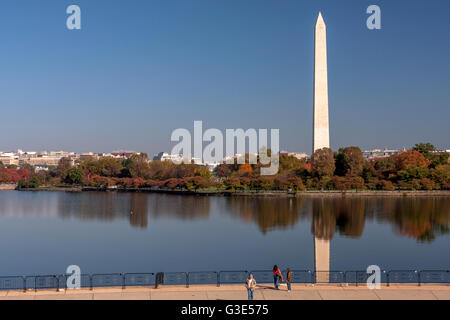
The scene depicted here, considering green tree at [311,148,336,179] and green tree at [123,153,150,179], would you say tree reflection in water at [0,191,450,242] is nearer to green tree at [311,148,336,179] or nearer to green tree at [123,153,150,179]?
green tree at [311,148,336,179]

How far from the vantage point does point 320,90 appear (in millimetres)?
52125

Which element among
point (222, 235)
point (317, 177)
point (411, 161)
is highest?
point (411, 161)

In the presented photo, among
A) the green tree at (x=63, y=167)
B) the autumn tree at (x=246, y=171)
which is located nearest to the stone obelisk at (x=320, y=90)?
the autumn tree at (x=246, y=171)

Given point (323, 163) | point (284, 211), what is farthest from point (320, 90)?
point (284, 211)

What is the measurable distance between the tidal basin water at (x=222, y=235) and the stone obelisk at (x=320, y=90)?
1074 centimetres

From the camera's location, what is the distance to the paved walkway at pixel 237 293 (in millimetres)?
11148

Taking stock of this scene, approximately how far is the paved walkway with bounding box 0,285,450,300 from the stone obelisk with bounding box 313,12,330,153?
4129 cm

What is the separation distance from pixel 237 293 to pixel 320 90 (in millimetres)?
42626

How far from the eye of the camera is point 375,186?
1993 inches

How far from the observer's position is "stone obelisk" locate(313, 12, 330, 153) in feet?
166

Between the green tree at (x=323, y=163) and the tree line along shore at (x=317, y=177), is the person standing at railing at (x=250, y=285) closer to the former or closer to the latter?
the tree line along shore at (x=317, y=177)

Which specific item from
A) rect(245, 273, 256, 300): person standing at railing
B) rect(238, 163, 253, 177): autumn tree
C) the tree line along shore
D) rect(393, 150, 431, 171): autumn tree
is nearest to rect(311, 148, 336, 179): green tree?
the tree line along shore

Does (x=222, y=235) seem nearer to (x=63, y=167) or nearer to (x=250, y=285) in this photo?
(x=250, y=285)
